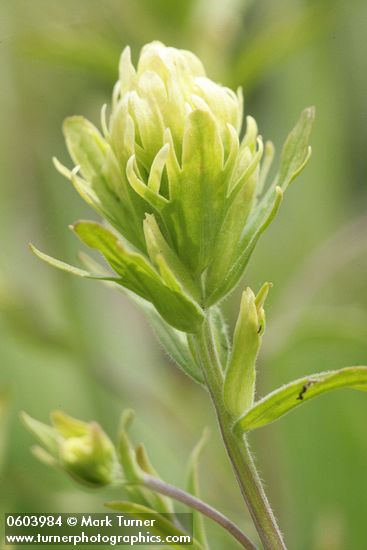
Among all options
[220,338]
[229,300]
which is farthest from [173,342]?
[229,300]

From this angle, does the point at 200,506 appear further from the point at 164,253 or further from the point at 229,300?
the point at 229,300

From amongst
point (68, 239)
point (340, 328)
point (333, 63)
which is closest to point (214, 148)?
point (340, 328)

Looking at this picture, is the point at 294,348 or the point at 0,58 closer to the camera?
the point at 294,348

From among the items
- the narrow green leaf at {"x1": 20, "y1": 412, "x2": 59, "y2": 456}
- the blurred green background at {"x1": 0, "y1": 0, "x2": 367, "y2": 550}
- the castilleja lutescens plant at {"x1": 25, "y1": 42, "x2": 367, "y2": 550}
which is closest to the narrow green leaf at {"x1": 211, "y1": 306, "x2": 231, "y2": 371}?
the castilleja lutescens plant at {"x1": 25, "y1": 42, "x2": 367, "y2": 550}

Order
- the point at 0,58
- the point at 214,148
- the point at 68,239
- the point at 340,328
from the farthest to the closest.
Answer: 1. the point at 0,58
2. the point at 68,239
3. the point at 340,328
4. the point at 214,148

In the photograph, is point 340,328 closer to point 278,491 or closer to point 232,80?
point 278,491

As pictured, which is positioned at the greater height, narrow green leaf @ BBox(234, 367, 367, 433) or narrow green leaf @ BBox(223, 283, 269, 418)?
narrow green leaf @ BBox(223, 283, 269, 418)

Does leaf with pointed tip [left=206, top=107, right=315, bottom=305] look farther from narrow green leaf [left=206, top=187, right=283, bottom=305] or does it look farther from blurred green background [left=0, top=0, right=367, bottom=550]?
blurred green background [left=0, top=0, right=367, bottom=550]

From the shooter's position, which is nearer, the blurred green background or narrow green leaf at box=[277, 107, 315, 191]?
narrow green leaf at box=[277, 107, 315, 191]
